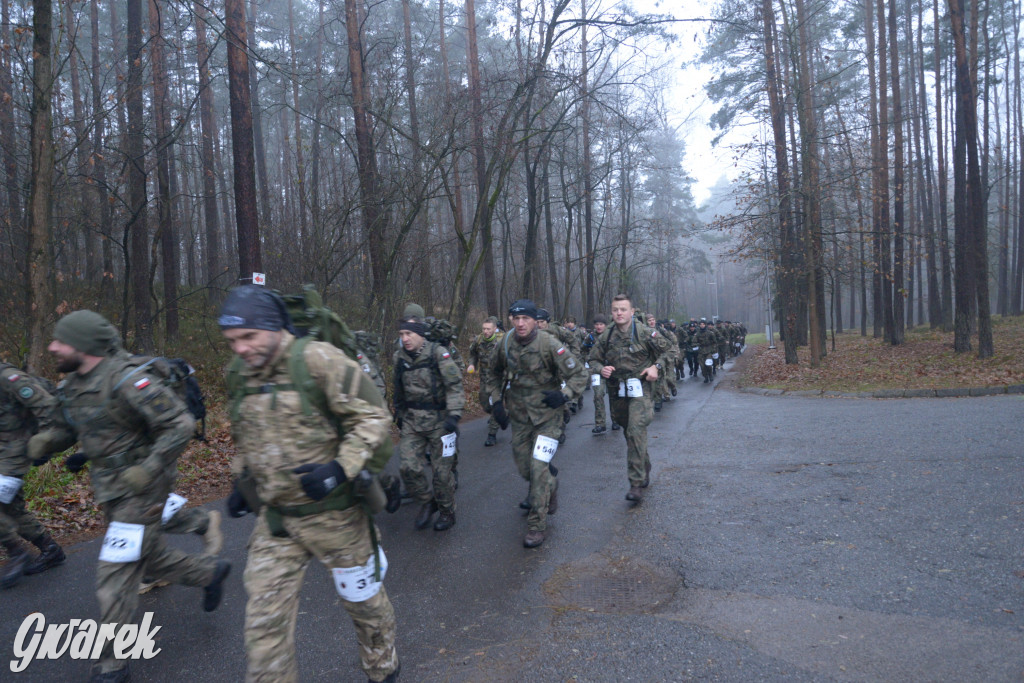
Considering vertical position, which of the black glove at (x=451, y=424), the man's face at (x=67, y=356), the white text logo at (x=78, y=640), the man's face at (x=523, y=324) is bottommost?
the white text logo at (x=78, y=640)

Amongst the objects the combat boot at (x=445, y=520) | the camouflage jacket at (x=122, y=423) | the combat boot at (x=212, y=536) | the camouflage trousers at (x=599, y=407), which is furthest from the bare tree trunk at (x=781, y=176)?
the camouflage jacket at (x=122, y=423)

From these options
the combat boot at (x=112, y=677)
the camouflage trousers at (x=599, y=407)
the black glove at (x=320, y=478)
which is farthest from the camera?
the camouflage trousers at (x=599, y=407)

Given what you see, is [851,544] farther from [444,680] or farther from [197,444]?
[197,444]

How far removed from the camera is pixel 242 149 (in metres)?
11.8

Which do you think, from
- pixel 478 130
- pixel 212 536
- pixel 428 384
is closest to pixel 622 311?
pixel 428 384

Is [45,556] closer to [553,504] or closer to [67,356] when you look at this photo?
[67,356]

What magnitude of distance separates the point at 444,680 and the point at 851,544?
3331mm

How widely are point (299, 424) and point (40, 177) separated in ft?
23.5

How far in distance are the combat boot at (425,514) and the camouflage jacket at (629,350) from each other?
2237 millimetres

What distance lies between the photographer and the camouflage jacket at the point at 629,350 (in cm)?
753

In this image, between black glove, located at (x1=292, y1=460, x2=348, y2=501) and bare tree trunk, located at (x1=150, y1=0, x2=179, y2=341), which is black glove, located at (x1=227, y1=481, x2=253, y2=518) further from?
bare tree trunk, located at (x1=150, y1=0, x2=179, y2=341)

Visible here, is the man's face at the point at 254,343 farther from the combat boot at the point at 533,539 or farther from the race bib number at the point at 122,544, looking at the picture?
the combat boot at the point at 533,539

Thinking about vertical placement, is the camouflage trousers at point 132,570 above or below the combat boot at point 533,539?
above

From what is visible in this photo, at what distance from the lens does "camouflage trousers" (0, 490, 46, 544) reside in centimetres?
509
